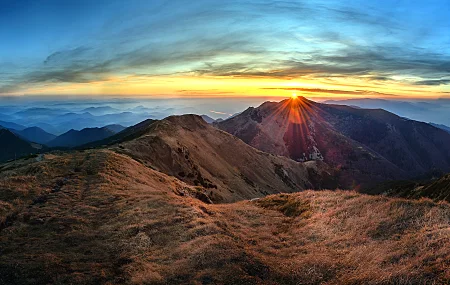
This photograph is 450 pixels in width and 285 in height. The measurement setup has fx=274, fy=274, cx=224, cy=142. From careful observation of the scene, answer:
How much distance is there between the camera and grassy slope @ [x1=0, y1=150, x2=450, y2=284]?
49.3 ft

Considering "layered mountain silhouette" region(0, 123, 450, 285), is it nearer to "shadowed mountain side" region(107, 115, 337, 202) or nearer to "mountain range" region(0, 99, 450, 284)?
"mountain range" region(0, 99, 450, 284)

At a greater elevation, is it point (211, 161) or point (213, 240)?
point (213, 240)

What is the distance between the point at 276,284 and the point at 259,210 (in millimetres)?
15606

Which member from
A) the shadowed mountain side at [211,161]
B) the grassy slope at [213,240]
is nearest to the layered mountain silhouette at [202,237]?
the grassy slope at [213,240]

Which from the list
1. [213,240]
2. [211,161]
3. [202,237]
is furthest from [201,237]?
[211,161]

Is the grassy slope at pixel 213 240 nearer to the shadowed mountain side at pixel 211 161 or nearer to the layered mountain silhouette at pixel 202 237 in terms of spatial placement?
the layered mountain silhouette at pixel 202 237

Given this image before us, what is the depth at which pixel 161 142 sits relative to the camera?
8031 centimetres

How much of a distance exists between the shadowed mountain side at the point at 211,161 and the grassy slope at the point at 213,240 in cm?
3722

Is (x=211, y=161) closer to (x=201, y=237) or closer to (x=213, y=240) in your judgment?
(x=201, y=237)

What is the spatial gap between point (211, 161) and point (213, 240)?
83.7m

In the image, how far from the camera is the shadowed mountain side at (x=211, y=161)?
244 feet

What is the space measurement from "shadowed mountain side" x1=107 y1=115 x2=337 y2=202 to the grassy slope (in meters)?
37.2

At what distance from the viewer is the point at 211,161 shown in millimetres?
102875

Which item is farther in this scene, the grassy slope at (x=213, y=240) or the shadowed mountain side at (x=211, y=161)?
the shadowed mountain side at (x=211, y=161)
